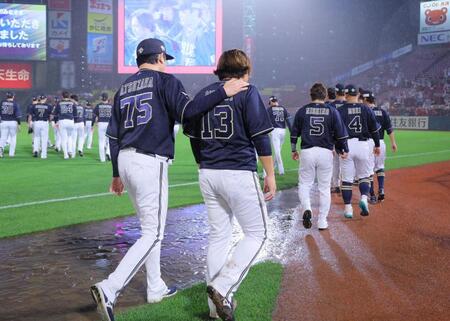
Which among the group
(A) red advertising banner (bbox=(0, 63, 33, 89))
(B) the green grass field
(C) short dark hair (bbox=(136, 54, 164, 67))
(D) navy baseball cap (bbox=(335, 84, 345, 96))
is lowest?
(B) the green grass field

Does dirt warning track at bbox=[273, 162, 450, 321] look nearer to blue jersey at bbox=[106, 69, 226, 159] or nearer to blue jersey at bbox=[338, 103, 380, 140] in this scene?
blue jersey at bbox=[338, 103, 380, 140]

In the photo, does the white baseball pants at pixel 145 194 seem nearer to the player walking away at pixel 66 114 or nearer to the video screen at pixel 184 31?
the player walking away at pixel 66 114

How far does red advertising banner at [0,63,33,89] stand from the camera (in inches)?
1932

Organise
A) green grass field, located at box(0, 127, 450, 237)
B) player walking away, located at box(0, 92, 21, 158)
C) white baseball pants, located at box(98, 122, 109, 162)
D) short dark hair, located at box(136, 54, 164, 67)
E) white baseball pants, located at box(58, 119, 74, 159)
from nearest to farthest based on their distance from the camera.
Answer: short dark hair, located at box(136, 54, 164, 67), green grass field, located at box(0, 127, 450, 237), white baseball pants, located at box(98, 122, 109, 162), white baseball pants, located at box(58, 119, 74, 159), player walking away, located at box(0, 92, 21, 158)

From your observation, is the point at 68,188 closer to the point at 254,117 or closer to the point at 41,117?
the point at 41,117

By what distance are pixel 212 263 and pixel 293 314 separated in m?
0.82

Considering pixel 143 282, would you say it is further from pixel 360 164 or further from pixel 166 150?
pixel 360 164

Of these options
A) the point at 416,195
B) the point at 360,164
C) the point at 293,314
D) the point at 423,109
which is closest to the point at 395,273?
the point at 293,314

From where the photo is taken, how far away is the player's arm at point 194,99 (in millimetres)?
3799

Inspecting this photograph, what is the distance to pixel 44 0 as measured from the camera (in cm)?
5138

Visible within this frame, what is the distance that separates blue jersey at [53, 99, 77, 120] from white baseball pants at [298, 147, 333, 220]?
12.0 metres

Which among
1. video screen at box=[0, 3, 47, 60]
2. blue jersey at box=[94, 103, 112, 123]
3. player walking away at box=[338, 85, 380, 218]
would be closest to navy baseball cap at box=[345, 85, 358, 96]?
player walking away at box=[338, 85, 380, 218]

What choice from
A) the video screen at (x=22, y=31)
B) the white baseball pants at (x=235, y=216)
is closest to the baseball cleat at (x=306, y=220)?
the white baseball pants at (x=235, y=216)

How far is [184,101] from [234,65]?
0.49 meters
